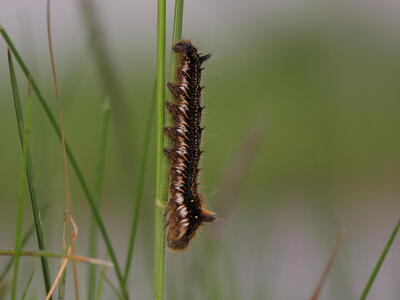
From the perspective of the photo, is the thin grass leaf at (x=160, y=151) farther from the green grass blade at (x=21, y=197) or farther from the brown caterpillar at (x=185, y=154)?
the brown caterpillar at (x=185, y=154)

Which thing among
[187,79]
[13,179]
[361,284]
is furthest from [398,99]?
[187,79]

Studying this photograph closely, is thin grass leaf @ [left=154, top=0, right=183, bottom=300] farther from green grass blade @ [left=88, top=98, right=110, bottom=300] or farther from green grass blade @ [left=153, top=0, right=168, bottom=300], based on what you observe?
green grass blade @ [left=88, top=98, right=110, bottom=300]

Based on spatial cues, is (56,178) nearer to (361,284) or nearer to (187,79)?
(187,79)

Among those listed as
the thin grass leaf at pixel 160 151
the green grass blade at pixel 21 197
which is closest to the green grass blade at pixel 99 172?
the thin grass leaf at pixel 160 151

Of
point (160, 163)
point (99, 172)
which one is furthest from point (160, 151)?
point (99, 172)

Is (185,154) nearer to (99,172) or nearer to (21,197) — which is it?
(99,172)

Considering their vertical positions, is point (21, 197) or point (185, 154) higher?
point (185, 154)

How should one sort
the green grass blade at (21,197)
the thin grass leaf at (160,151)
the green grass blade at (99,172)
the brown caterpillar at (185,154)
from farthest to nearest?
the brown caterpillar at (185,154)
the green grass blade at (99,172)
the thin grass leaf at (160,151)
the green grass blade at (21,197)

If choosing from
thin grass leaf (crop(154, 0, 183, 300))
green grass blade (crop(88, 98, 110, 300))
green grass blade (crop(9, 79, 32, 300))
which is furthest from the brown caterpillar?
green grass blade (crop(9, 79, 32, 300))
